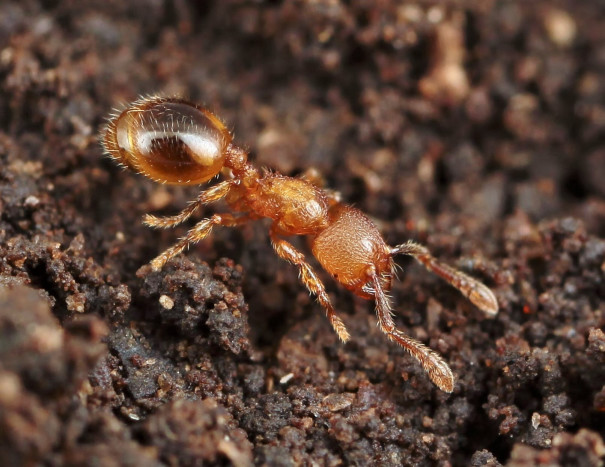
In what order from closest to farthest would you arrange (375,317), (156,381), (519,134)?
(156,381), (375,317), (519,134)

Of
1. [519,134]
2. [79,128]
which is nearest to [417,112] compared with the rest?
[519,134]

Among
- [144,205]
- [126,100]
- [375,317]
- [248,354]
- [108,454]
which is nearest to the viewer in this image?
[108,454]

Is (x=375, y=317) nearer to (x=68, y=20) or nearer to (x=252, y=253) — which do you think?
(x=252, y=253)

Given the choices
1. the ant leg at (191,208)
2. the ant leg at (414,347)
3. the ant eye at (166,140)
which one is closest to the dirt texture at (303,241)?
the ant leg at (414,347)

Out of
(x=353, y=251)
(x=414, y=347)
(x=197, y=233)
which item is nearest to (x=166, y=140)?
(x=197, y=233)

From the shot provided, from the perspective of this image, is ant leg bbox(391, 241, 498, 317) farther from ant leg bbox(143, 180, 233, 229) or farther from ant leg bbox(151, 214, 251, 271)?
ant leg bbox(143, 180, 233, 229)

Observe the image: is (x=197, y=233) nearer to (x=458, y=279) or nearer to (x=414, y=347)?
(x=414, y=347)

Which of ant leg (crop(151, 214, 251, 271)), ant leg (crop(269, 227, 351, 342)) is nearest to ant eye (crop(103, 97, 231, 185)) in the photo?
ant leg (crop(151, 214, 251, 271))
